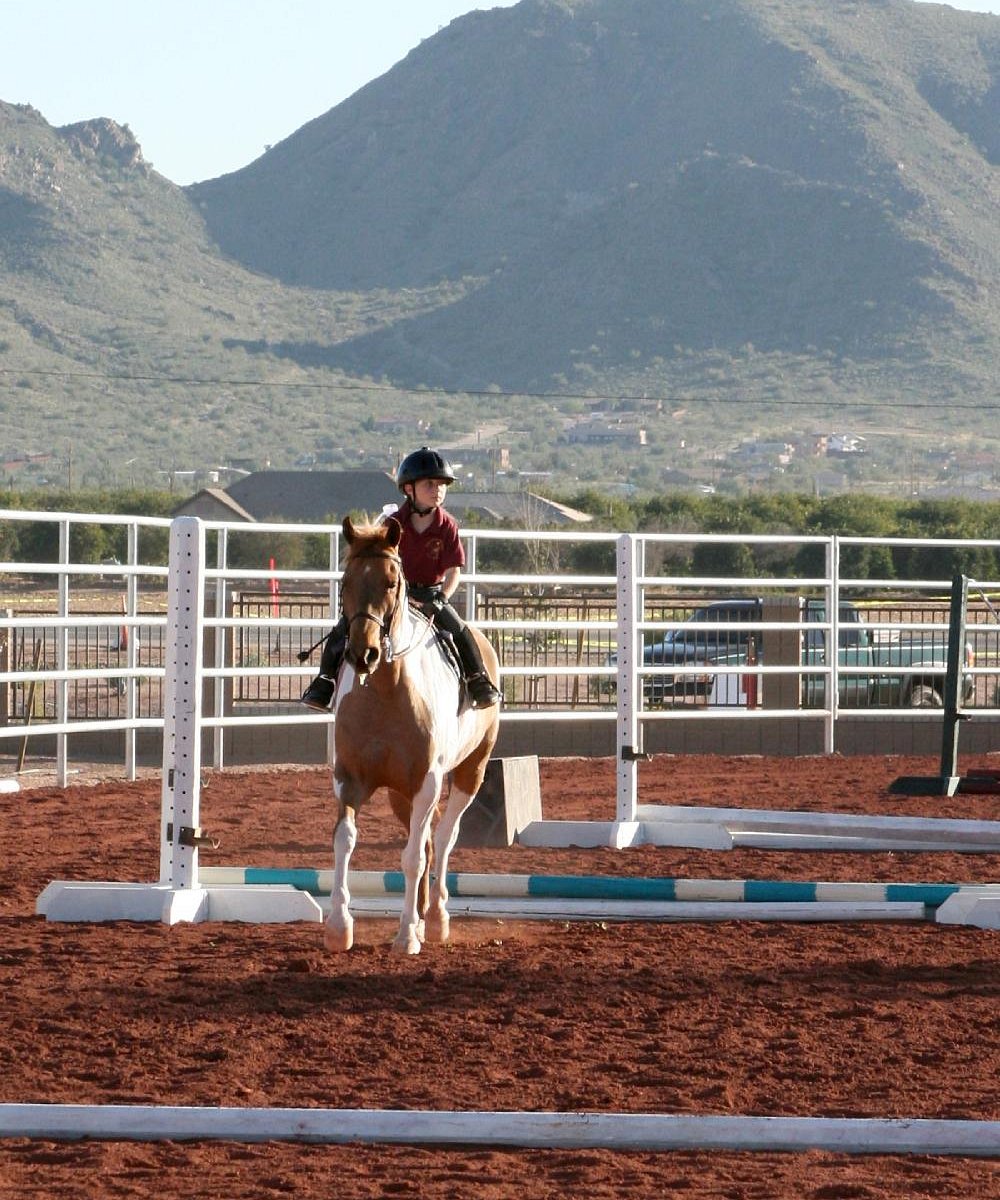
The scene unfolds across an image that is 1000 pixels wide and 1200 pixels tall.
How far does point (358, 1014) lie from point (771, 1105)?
5.37ft

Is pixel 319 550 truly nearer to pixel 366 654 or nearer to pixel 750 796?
pixel 750 796

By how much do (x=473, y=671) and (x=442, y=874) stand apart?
88cm

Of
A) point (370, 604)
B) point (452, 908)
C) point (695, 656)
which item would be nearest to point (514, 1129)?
point (370, 604)

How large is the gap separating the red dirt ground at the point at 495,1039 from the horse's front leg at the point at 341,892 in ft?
0.36

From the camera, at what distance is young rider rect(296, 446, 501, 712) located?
7504 mm

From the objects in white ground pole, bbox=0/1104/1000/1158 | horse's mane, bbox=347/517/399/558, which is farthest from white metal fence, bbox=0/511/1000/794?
white ground pole, bbox=0/1104/1000/1158

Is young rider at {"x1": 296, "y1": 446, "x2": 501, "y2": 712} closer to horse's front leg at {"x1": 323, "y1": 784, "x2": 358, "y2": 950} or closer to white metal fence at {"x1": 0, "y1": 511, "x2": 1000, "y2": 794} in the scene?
horse's front leg at {"x1": 323, "y1": 784, "x2": 358, "y2": 950}

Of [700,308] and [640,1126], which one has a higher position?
[700,308]

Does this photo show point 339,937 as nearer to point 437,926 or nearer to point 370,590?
point 437,926

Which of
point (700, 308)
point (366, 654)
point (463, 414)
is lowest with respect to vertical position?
point (366, 654)

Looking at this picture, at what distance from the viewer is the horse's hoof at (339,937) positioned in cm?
687

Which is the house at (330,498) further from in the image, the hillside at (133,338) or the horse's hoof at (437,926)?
the horse's hoof at (437,926)

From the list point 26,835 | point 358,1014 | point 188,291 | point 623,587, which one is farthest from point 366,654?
point 188,291

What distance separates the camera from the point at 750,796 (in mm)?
12781
